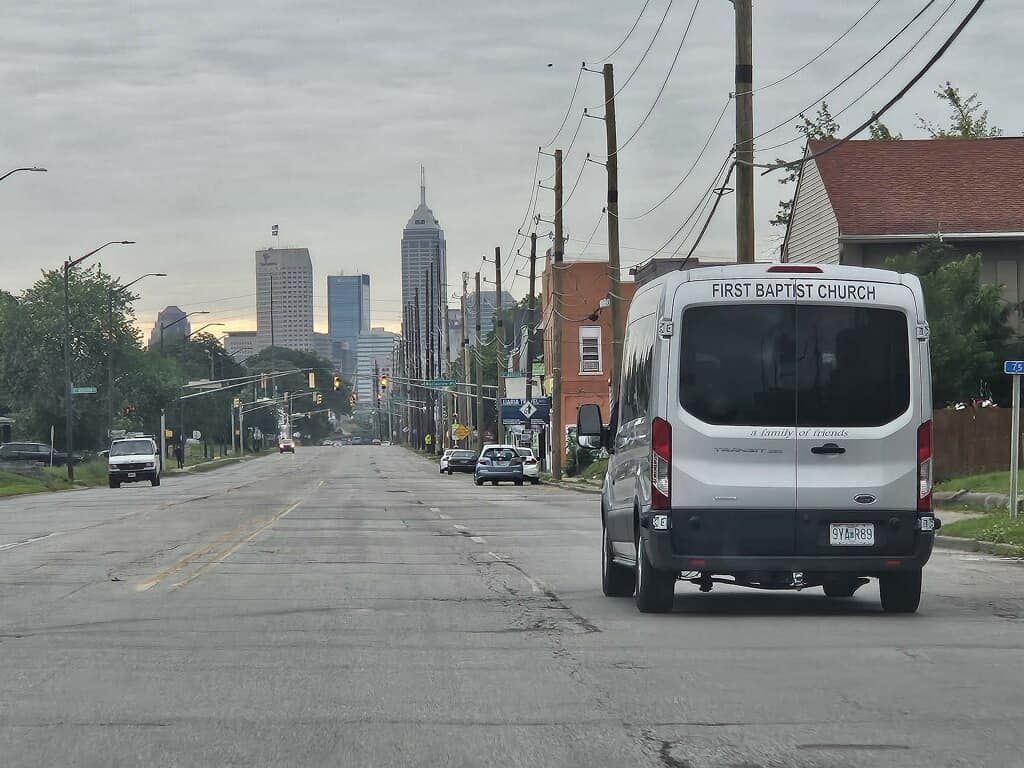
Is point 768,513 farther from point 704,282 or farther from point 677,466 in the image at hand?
point 704,282

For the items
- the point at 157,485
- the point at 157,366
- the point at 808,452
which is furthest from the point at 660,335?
the point at 157,366

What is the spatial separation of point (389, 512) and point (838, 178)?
65.7 ft

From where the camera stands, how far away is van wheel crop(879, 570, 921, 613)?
45.0 feet

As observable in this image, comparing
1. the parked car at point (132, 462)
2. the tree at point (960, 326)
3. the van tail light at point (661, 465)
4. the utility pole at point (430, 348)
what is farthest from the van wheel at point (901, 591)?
the utility pole at point (430, 348)

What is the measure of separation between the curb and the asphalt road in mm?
711

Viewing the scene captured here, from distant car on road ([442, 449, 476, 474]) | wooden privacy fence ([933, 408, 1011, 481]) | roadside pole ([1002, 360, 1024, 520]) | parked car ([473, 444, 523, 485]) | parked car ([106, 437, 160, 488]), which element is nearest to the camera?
roadside pole ([1002, 360, 1024, 520])

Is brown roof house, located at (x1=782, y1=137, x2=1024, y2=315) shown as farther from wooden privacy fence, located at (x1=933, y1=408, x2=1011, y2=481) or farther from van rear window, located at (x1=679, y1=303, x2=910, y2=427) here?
van rear window, located at (x1=679, y1=303, x2=910, y2=427)

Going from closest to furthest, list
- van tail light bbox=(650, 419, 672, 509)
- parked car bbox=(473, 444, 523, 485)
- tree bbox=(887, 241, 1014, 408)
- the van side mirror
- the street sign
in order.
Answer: van tail light bbox=(650, 419, 672, 509)
the van side mirror
tree bbox=(887, 241, 1014, 408)
parked car bbox=(473, 444, 523, 485)
the street sign

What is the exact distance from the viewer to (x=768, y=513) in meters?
13.2

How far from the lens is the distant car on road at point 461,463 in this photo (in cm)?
8469

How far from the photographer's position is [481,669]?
34.9 feet

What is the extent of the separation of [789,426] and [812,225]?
124ft

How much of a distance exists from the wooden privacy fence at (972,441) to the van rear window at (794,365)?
22.1 m

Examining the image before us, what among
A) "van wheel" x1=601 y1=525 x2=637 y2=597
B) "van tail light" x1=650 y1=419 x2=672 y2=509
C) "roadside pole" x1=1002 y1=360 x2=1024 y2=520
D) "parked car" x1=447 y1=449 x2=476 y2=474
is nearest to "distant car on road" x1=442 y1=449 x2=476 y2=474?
"parked car" x1=447 y1=449 x2=476 y2=474
